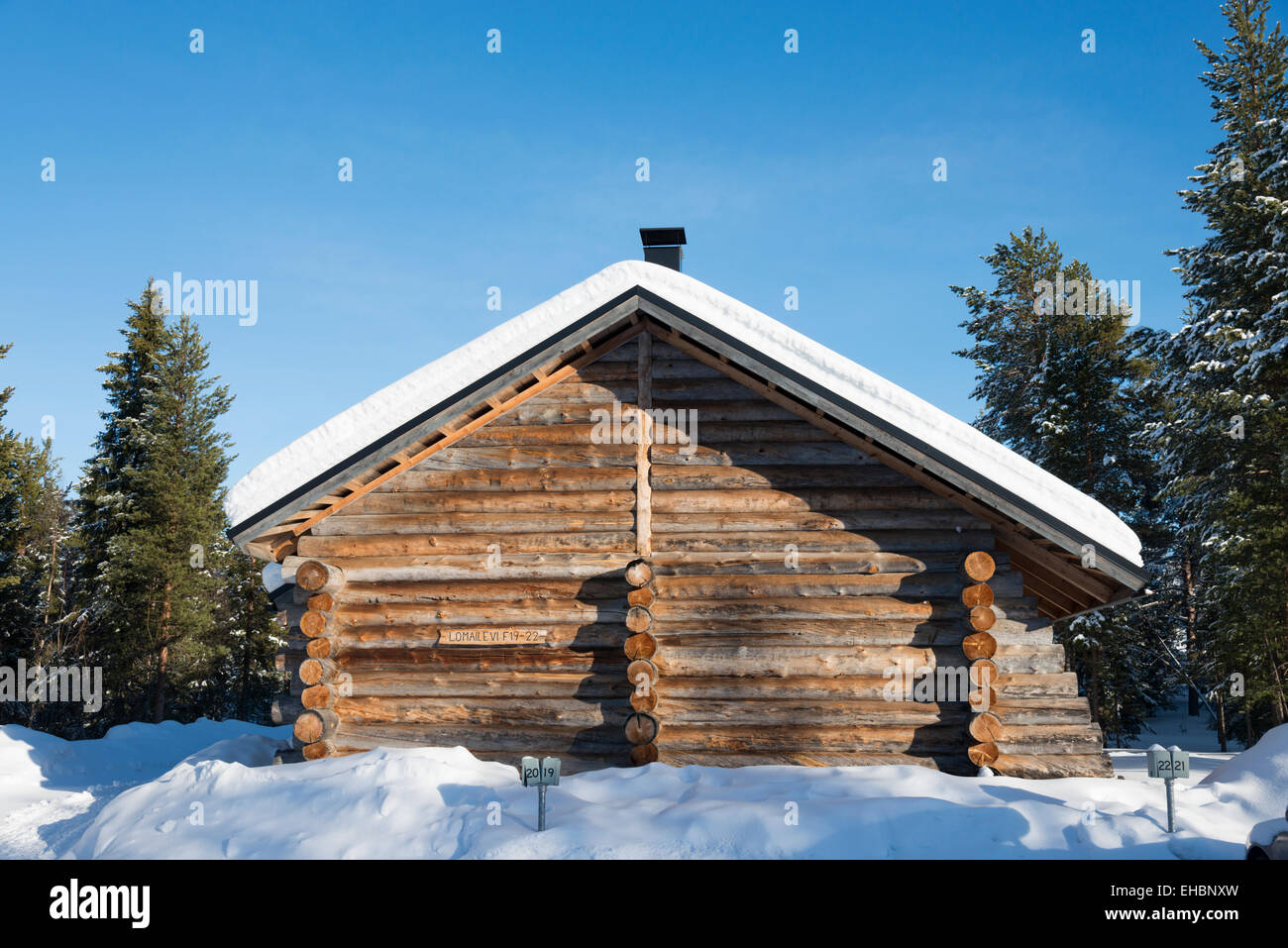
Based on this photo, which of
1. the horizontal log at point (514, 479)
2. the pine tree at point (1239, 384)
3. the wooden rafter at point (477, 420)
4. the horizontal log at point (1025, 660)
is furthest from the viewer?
the pine tree at point (1239, 384)

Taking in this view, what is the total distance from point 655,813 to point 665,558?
3095mm

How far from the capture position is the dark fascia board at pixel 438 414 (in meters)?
9.13

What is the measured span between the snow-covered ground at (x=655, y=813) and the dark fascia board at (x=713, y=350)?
7.40 ft

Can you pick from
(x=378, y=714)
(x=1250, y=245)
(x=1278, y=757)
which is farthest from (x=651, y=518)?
(x=1250, y=245)

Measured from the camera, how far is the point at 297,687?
9836 mm

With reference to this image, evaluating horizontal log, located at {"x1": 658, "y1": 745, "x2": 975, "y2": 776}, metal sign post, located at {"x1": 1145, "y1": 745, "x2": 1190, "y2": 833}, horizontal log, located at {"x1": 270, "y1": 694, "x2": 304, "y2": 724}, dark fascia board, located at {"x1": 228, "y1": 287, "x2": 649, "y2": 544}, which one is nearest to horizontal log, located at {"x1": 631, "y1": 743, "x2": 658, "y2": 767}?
horizontal log, located at {"x1": 658, "y1": 745, "x2": 975, "y2": 776}

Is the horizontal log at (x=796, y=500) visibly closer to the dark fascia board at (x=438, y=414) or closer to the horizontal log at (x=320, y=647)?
the dark fascia board at (x=438, y=414)

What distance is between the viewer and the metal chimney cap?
37.5 ft

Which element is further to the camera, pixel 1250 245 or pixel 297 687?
pixel 1250 245

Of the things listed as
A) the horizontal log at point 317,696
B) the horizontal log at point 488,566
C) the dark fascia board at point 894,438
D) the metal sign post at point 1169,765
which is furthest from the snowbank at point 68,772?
the metal sign post at point 1169,765

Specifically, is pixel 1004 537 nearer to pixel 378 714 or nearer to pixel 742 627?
pixel 742 627

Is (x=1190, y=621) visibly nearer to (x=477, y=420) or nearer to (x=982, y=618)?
(x=982, y=618)
